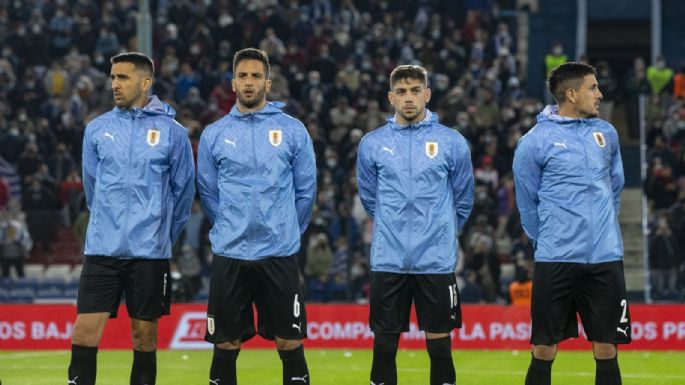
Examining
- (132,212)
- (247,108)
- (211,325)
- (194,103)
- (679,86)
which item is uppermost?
(679,86)

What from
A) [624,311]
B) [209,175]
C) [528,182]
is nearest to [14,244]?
[209,175]

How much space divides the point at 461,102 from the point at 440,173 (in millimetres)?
16747

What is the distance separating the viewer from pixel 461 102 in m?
27.1

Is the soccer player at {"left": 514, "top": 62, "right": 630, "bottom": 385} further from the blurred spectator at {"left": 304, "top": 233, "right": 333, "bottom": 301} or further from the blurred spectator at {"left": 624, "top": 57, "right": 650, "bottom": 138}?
the blurred spectator at {"left": 624, "top": 57, "right": 650, "bottom": 138}

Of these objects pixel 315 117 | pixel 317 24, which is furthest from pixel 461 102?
pixel 317 24

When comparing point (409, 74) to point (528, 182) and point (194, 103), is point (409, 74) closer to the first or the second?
point (528, 182)

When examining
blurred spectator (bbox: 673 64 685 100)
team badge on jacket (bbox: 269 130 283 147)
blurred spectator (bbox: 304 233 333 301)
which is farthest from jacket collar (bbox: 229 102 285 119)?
blurred spectator (bbox: 673 64 685 100)

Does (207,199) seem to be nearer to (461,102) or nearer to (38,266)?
(38,266)

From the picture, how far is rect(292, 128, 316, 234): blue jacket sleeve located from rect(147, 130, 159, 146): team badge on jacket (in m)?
1.01

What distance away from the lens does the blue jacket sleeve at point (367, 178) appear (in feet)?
35.3

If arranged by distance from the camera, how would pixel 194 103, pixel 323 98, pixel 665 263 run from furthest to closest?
1. pixel 323 98
2. pixel 194 103
3. pixel 665 263

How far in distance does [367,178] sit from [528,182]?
126 centimetres

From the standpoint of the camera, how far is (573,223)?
33.2 feet

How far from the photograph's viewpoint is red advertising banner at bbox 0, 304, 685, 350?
19.7 m
